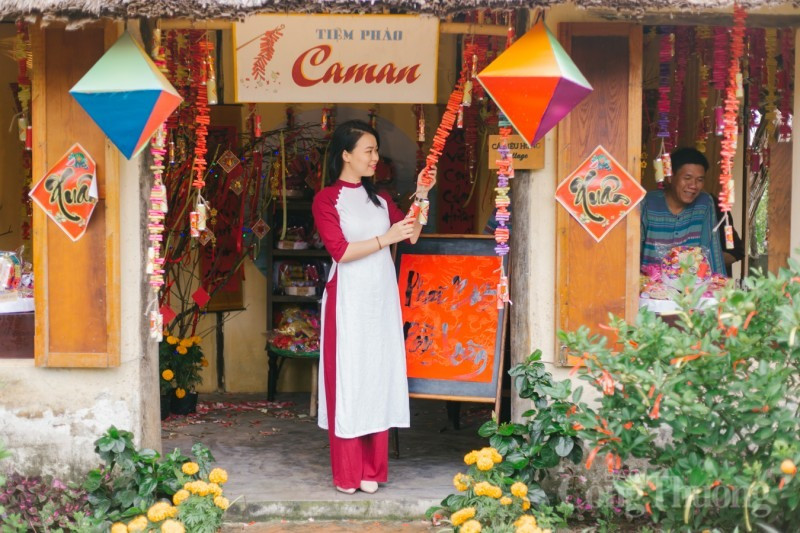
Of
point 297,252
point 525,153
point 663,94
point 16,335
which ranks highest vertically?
point 663,94

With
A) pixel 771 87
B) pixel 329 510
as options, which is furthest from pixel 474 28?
pixel 329 510

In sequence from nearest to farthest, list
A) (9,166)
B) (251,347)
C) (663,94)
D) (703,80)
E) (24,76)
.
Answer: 1. (663,94)
2. (24,76)
3. (703,80)
4. (9,166)
5. (251,347)

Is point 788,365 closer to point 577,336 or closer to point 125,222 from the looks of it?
point 577,336

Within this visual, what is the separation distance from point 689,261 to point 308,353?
3734mm

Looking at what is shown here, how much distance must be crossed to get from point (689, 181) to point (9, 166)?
16.7 feet

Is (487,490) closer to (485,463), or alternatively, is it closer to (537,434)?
(485,463)

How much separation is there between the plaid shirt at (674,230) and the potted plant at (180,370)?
3.35 meters

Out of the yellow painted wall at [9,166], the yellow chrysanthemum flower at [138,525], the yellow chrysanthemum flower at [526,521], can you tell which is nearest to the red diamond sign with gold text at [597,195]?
the yellow chrysanthemum flower at [526,521]

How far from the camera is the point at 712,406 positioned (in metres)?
3.97

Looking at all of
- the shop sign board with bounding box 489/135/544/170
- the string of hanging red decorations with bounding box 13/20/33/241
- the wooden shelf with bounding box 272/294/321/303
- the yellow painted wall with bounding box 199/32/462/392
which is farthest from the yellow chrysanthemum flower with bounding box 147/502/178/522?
the yellow painted wall with bounding box 199/32/462/392

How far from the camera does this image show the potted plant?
711 cm

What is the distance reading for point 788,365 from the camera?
13.3 feet

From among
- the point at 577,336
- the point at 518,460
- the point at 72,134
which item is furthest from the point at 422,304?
the point at 72,134

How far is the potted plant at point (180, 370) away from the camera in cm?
711
